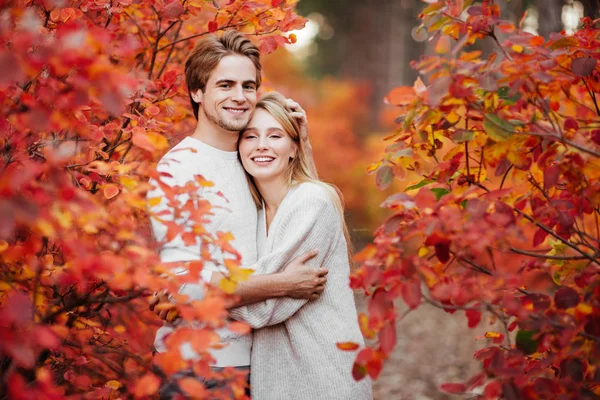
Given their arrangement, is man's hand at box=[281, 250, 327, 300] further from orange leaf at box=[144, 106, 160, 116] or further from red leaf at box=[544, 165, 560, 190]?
red leaf at box=[544, 165, 560, 190]

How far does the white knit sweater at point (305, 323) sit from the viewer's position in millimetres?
2650

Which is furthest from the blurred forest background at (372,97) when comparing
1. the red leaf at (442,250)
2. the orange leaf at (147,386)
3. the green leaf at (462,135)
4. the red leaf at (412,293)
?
the orange leaf at (147,386)

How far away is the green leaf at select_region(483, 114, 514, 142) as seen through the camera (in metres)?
1.93

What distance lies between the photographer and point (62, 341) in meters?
2.44

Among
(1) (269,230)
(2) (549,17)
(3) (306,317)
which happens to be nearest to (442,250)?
(3) (306,317)

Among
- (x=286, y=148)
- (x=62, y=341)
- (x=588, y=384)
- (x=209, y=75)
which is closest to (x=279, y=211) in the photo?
(x=286, y=148)

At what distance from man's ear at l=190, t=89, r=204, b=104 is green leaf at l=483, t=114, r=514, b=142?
181cm

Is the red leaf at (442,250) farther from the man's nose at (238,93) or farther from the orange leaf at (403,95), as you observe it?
the man's nose at (238,93)

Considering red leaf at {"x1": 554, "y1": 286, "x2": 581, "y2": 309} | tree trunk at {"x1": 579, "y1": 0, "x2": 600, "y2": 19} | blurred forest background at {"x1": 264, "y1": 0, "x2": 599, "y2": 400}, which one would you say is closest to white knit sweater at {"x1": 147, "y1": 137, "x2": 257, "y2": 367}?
blurred forest background at {"x1": 264, "y1": 0, "x2": 599, "y2": 400}

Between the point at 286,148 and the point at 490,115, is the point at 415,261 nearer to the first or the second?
the point at 490,115

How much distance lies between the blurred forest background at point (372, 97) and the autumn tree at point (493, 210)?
251mm

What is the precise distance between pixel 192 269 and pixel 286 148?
1.50m

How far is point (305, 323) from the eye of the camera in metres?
2.73

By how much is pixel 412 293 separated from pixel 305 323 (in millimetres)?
1108
